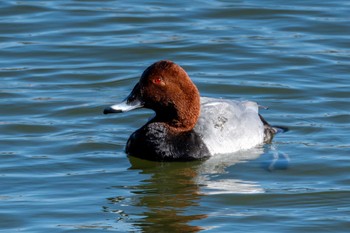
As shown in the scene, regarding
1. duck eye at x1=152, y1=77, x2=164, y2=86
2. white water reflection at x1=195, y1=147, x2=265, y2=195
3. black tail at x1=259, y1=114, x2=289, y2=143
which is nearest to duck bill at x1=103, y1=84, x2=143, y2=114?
duck eye at x1=152, y1=77, x2=164, y2=86

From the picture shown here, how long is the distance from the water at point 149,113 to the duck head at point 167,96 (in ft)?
1.70

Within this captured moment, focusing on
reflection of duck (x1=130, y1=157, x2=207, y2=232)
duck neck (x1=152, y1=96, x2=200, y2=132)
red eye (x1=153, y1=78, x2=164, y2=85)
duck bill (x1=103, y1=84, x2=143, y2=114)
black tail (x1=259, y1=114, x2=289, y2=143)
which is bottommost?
reflection of duck (x1=130, y1=157, x2=207, y2=232)

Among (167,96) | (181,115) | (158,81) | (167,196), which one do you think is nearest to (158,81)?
(158,81)

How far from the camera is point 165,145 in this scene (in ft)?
36.1

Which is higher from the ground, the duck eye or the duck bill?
the duck eye

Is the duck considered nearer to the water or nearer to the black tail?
the water

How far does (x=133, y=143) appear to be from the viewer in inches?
436

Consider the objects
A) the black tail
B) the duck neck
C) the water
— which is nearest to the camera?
the water

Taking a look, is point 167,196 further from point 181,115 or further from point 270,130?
point 270,130

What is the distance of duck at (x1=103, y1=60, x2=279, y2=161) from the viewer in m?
11.0

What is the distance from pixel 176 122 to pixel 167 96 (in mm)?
303

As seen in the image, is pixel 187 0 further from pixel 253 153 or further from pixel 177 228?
pixel 177 228

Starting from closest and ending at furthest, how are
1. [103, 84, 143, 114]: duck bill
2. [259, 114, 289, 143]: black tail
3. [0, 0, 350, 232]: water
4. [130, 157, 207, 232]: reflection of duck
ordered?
1. [130, 157, 207, 232]: reflection of duck
2. [0, 0, 350, 232]: water
3. [103, 84, 143, 114]: duck bill
4. [259, 114, 289, 143]: black tail

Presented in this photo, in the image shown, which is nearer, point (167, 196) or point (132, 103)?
point (167, 196)
